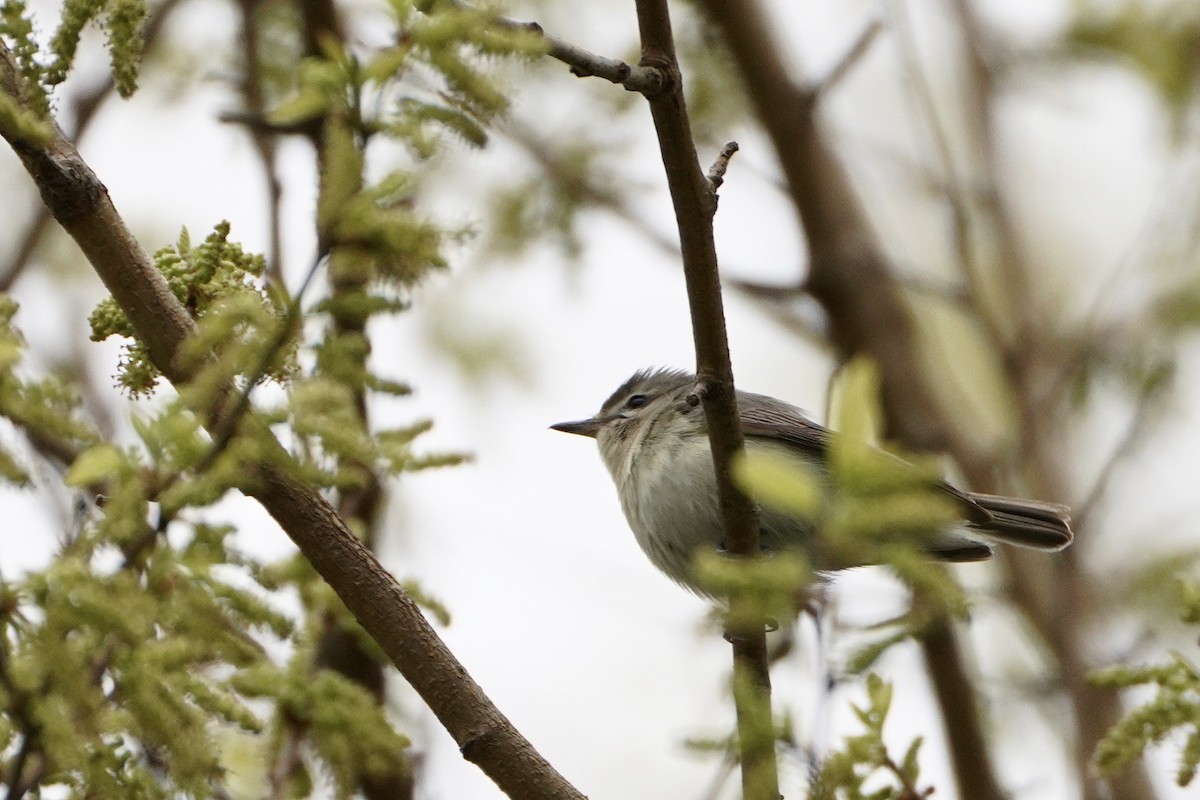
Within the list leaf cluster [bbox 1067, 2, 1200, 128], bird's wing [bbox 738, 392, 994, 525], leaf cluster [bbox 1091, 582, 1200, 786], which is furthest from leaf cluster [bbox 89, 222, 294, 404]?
leaf cluster [bbox 1067, 2, 1200, 128]

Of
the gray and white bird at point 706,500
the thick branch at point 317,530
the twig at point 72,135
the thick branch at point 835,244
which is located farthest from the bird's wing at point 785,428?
the twig at point 72,135

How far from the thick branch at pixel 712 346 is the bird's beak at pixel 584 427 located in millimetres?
2765

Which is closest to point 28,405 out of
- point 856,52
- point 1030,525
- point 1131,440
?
point 1030,525

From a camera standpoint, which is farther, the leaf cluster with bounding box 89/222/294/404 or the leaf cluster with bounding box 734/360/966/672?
the leaf cluster with bounding box 89/222/294/404

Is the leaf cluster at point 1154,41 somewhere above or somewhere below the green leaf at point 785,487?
above

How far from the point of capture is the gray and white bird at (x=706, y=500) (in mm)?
4902

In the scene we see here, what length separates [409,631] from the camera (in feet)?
9.53

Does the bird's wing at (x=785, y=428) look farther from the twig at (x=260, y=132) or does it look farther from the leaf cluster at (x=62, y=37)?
the leaf cluster at (x=62, y=37)

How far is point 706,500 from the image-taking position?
4879mm

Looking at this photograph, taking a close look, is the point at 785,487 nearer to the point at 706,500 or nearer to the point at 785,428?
the point at 706,500

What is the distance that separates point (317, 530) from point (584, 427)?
139 inches

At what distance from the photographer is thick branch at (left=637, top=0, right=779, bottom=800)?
2.76 m

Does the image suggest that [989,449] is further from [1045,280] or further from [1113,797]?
[1045,280]

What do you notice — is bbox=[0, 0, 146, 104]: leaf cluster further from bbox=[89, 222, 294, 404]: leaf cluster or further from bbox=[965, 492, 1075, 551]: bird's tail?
bbox=[965, 492, 1075, 551]: bird's tail
